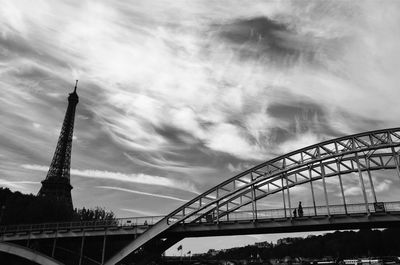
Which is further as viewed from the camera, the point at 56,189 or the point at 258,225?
the point at 56,189

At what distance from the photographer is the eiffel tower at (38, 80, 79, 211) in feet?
277

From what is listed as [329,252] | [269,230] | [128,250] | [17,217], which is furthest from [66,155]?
[329,252]

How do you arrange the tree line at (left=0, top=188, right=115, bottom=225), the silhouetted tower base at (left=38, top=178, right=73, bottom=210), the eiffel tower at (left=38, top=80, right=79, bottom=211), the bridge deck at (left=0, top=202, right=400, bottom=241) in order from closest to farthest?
the bridge deck at (left=0, top=202, right=400, bottom=241) < the tree line at (left=0, top=188, right=115, bottom=225) < the silhouetted tower base at (left=38, top=178, right=73, bottom=210) < the eiffel tower at (left=38, top=80, right=79, bottom=211)

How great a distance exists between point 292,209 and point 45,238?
110 ft

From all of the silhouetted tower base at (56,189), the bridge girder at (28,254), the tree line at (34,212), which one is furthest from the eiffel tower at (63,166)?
the bridge girder at (28,254)

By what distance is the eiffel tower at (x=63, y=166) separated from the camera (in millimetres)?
84500

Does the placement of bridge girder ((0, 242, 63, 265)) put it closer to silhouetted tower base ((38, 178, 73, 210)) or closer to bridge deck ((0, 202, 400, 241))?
bridge deck ((0, 202, 400, 241))

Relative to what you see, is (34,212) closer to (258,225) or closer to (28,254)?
(28,254)

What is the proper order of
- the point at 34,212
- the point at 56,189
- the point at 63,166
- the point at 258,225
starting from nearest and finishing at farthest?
the point at 258,225, the point at 34,212, the point at 56,189, the point at 63,166

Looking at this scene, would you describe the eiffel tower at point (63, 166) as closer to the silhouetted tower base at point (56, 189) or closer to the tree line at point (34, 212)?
the silhouetted tower base at point (56, 189)

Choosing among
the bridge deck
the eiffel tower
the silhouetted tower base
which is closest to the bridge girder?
the bridge deck

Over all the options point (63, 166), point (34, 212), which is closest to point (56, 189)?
point (63, 166)

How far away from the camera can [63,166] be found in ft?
290

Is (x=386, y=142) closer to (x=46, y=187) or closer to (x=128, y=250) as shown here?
(x=128, y=250)
